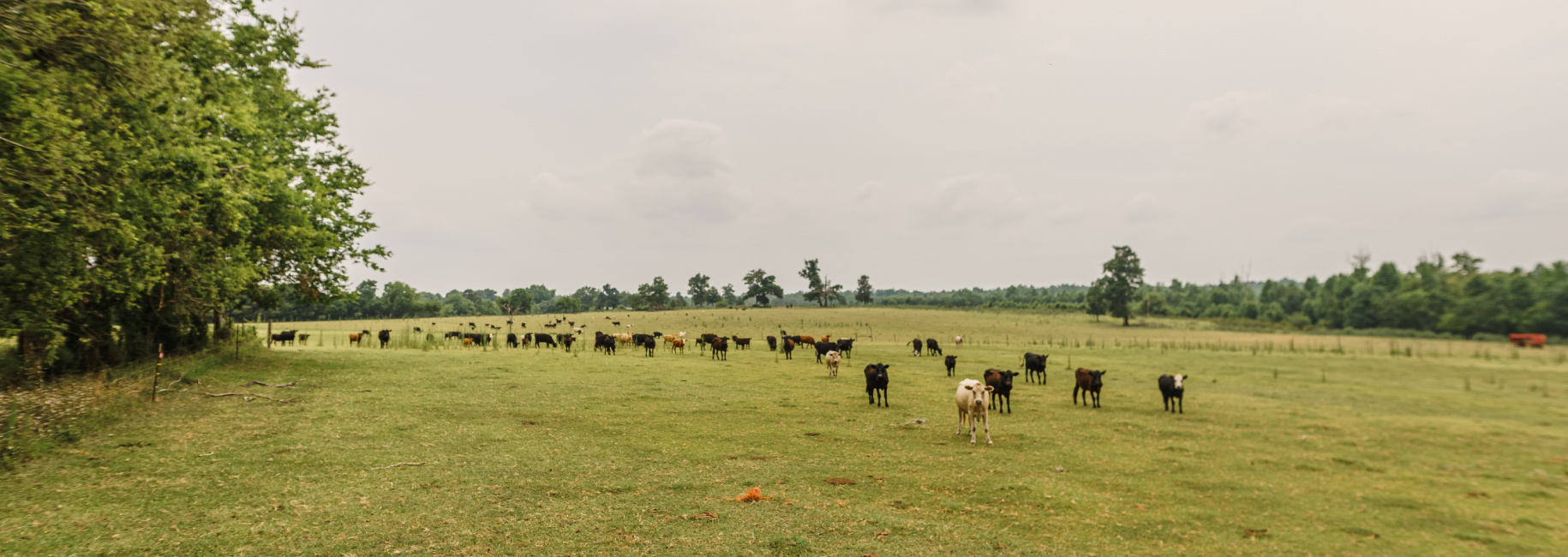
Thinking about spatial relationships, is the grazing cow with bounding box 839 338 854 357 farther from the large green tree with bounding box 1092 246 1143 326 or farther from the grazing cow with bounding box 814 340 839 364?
the large green tree with bounding box 1092 246 1143 326

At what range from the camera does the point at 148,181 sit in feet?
42.2

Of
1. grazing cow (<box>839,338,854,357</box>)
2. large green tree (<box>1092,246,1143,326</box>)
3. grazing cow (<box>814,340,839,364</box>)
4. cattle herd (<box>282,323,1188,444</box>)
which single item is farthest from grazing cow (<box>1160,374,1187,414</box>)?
large green tree (<box>1092,246,1143,326</box>)

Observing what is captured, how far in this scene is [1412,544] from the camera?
26.0 ft

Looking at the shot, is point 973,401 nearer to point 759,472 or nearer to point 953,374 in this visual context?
point 759,472

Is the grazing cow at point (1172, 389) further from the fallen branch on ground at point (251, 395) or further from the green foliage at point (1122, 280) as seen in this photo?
the green foliage at point (1122, 280)

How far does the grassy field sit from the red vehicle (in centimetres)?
605

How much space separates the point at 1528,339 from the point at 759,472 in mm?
36222

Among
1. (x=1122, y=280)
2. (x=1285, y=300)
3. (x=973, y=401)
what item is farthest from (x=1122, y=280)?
(x=973, y=401)

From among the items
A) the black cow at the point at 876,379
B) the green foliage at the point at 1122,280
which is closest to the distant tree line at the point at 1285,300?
the green foliage at the point at 1122,280

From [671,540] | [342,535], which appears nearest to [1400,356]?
[671,540]

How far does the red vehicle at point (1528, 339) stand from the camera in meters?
24.1

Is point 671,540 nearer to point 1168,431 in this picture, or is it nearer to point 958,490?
point 958,490

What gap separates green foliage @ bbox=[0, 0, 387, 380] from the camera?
9.16m

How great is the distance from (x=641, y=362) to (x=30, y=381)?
17.6 meters
